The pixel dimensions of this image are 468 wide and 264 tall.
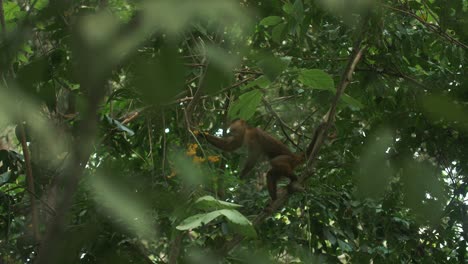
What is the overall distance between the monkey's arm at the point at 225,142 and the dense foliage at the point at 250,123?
187mm

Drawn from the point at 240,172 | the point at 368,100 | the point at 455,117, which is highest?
the point at 455,117

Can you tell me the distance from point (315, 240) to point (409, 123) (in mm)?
1703

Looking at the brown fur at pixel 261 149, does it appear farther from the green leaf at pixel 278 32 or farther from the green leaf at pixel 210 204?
the green leaf at pixel 210 204

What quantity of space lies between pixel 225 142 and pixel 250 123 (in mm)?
745

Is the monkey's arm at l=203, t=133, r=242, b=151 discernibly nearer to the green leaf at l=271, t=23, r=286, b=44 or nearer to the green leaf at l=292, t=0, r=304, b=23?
the green leaf at l=271, t=23, r=286, b=44

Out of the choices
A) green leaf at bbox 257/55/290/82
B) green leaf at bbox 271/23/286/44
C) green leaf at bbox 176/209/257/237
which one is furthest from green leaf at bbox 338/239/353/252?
green leaf at bbox 257/55/290/82

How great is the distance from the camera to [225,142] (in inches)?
271

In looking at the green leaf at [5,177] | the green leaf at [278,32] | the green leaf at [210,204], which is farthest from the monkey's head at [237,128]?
the green leaf at [210,204]

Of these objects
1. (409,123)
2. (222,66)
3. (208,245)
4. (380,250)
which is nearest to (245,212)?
(208,245)

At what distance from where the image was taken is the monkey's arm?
21.9ft

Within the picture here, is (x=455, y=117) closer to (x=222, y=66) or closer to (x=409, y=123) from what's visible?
(x=222, y=66)

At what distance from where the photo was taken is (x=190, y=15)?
683 mm

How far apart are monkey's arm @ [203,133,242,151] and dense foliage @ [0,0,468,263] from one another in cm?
19

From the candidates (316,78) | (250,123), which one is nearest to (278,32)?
(316,78)
